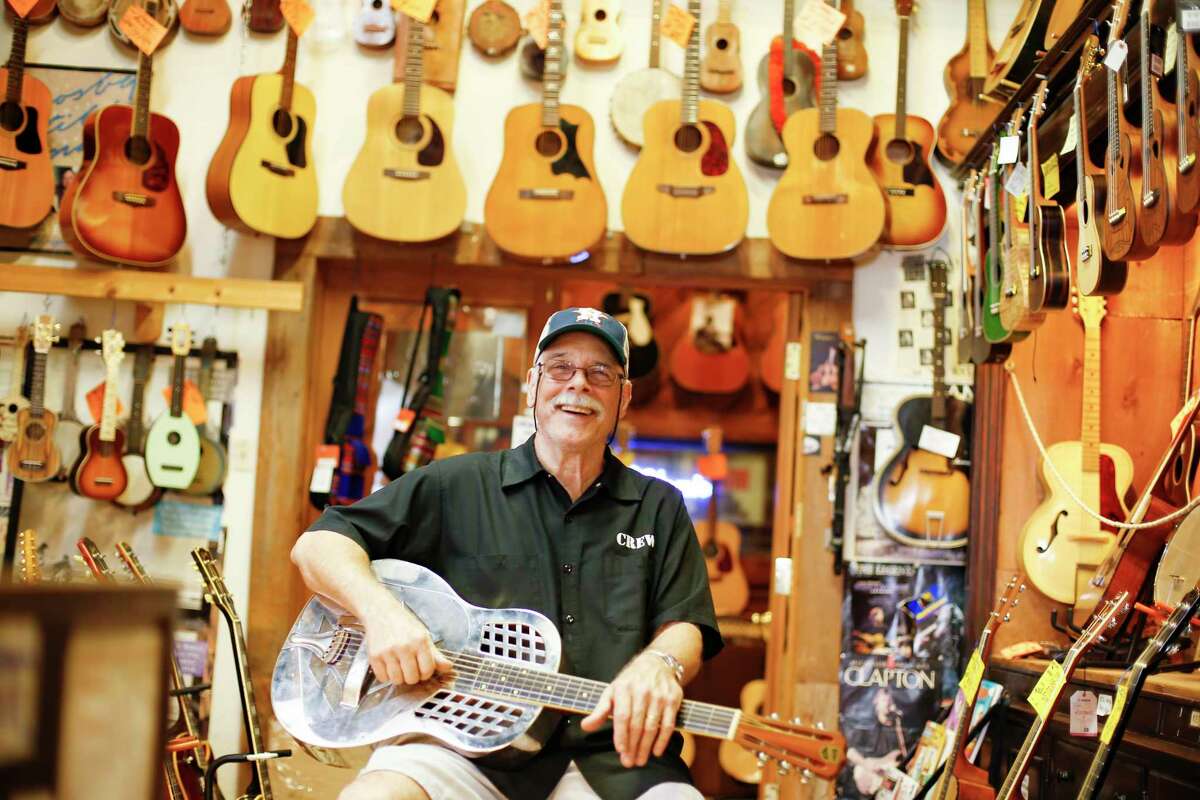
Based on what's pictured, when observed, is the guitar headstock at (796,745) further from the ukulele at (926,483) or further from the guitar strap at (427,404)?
the guitar strap at (427,404)

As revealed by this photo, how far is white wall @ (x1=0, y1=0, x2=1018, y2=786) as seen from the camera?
4.24 metres

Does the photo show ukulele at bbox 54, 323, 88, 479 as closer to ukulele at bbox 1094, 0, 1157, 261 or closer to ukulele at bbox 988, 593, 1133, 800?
ukulele at bbox 988, 593, 1133, 800

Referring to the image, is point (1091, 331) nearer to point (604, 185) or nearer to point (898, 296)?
point (898, 296)

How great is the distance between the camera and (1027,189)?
306cm

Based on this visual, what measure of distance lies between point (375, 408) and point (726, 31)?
2057mm

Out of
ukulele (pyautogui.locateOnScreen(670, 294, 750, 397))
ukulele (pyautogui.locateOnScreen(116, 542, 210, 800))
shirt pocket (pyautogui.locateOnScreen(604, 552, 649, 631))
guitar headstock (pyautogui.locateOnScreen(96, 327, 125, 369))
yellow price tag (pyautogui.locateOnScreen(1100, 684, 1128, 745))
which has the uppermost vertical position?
ukulele (pyautogui.locateOnScreen(670, 294, 750, 397))

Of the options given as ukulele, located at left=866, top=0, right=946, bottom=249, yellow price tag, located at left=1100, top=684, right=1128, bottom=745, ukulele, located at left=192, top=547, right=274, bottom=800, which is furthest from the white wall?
yellow price tag, located at left=1100, top=684, right=1128, bottom=745

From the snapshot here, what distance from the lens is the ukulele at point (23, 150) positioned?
4.10 m

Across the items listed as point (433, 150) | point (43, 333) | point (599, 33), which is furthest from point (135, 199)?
point (599, 33)

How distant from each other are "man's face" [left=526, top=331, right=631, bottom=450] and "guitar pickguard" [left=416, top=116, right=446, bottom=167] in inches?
79.8

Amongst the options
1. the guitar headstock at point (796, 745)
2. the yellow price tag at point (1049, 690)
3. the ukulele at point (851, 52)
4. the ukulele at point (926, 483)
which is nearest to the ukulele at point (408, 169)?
the ukulele at point (851, 52)

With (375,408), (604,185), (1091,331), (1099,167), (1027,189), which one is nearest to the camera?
(1027,189)

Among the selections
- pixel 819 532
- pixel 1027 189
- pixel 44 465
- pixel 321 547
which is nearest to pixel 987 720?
pixel 819 532

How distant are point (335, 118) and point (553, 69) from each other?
88cm
